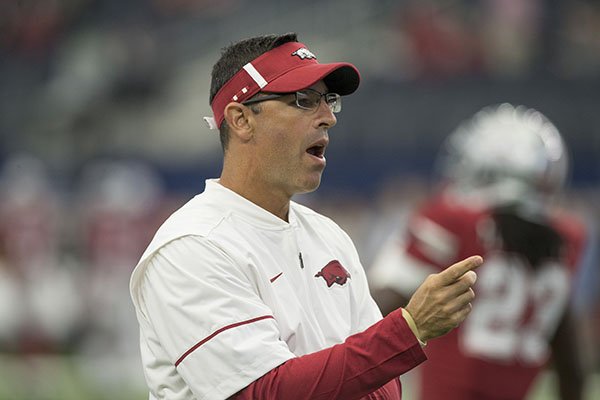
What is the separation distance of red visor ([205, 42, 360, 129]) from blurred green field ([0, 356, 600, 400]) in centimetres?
595

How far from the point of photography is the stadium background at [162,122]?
12.1 m

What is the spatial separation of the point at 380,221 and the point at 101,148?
4297mm

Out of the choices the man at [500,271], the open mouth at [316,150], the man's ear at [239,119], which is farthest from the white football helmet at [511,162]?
the man's ear at [239,119]

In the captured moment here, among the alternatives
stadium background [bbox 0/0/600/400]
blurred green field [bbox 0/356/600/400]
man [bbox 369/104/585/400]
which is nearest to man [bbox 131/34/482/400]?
man [bbox 369/104/585/400]

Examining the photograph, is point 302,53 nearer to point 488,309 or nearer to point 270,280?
point 270,280

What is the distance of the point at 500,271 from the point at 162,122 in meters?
11.2

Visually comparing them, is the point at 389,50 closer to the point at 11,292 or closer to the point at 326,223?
the point at 11,292

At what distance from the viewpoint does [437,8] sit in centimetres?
1435

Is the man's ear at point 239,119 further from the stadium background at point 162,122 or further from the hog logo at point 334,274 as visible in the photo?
the stadium background at point 162,122

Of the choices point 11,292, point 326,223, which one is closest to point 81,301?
point 11,292

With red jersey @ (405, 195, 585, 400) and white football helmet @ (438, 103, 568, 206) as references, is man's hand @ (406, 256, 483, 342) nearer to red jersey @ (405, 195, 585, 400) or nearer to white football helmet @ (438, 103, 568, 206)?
red jersey @ (405, 195, 585, 400)

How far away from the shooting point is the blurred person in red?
11.9 meters

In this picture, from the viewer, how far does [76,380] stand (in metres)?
10.8

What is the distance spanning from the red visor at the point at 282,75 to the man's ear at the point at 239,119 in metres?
0.02
